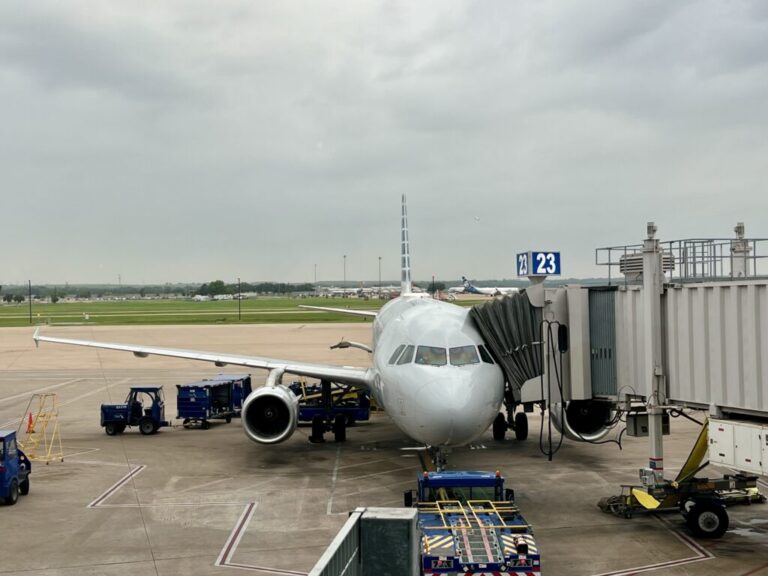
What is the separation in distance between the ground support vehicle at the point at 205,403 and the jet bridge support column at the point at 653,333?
1878 cm

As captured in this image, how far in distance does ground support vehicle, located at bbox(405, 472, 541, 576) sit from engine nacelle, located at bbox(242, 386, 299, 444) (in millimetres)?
6922

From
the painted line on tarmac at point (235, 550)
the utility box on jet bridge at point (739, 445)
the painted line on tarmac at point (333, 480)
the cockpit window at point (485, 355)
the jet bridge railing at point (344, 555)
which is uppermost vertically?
the cockpit window at point (485, 355)

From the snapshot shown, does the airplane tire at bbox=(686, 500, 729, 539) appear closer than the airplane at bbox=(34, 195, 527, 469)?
Yes

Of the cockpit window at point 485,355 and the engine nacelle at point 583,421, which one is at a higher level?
the cockpit window at point 485,355

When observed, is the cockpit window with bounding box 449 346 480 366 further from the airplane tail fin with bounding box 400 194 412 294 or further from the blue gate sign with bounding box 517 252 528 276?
the airplane tail fin with bounding box 400 194 412 294

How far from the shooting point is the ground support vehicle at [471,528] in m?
11.5

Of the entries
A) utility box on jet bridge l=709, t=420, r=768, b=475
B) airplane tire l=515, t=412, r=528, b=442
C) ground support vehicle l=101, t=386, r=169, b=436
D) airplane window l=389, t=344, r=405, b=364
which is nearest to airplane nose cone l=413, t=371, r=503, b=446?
airplane window l=389, t=344, r=405, b=364

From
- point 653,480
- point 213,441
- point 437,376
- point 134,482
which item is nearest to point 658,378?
point 653,480

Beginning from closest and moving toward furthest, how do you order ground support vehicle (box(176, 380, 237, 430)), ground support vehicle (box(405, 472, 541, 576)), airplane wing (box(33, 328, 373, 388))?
ground support vehicle (box(405, 472, 541, 576))
airplane wing (box(33, 328, 373, 388))
ground support vehicle (box(176, 380, 237, 430))

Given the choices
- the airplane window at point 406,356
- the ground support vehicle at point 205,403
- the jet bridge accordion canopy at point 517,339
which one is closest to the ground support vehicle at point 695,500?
the jet bridge accordion canopy at point 517,339

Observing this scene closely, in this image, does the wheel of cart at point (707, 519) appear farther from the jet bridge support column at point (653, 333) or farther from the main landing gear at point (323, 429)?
the main landing gear at point (323, 429)

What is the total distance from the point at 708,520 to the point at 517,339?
574 centimetres

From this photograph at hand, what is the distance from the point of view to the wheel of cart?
1505 cm

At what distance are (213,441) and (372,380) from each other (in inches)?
308
